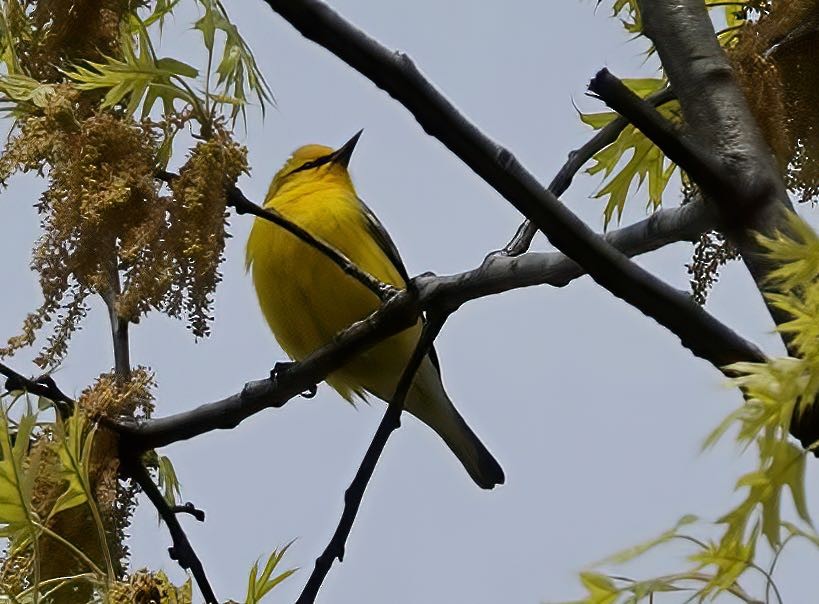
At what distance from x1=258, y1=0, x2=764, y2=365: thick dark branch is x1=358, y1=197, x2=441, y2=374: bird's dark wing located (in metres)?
2.84

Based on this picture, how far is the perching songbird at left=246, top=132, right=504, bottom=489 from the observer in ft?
13.3

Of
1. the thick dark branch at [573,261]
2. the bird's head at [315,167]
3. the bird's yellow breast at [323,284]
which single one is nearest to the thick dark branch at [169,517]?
the thick dark branch at [573,261]

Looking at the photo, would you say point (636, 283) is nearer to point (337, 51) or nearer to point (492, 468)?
point (337, 51)

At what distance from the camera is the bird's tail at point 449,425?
4.52 metres


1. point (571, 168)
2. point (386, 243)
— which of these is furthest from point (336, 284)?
point (571, 168)

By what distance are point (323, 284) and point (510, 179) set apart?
249cm

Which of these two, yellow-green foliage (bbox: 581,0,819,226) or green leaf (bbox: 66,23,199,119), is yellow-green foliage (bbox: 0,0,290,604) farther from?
yellow-green foliage (bbox: 581,0,819,226)

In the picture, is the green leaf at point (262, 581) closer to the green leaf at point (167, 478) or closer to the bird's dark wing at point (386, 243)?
the green leaf at point (167, 478)

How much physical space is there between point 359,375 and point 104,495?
2.05m

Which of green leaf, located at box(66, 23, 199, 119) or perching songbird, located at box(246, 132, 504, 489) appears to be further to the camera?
perching songbird, located at box(246, 132, 504, 489)

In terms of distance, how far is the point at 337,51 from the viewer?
1421mm

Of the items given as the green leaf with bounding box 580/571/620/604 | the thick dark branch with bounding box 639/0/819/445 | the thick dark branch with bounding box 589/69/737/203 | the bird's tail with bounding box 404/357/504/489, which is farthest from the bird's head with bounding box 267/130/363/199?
the green leaf with bounding box 580/571/620/604

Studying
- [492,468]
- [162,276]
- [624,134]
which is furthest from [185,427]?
[492,468]

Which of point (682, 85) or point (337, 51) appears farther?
point (682, 85)
